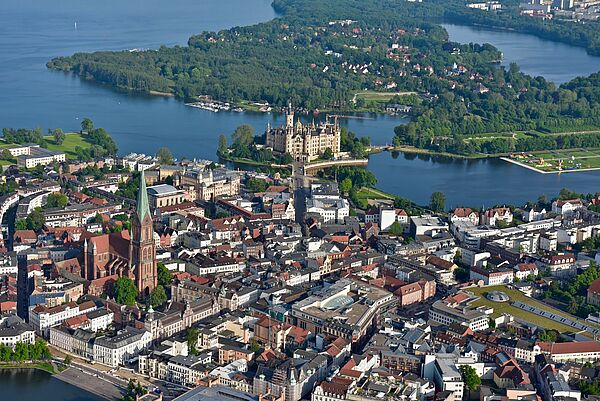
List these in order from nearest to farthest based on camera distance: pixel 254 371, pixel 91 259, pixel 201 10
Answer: pixel 254 371
pixel 91 259
pixel 201 10

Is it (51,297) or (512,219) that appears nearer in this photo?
(51,297)

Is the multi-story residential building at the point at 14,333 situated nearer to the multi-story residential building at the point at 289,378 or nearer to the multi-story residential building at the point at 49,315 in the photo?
the multi-story residential building at the point at 49,315

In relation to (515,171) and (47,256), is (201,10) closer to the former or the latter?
(515,171)

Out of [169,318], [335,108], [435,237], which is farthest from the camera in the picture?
[335,108]

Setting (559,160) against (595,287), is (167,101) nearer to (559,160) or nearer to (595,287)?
(559,160)

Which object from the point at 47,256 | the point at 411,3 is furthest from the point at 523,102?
the point at 411,3

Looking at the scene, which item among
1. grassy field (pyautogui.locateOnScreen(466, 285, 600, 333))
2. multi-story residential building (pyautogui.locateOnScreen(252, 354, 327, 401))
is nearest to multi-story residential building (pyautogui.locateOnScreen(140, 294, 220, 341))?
multi-story residential building (pyautogui.locateOnScreen(252, 354, 327, 401))
